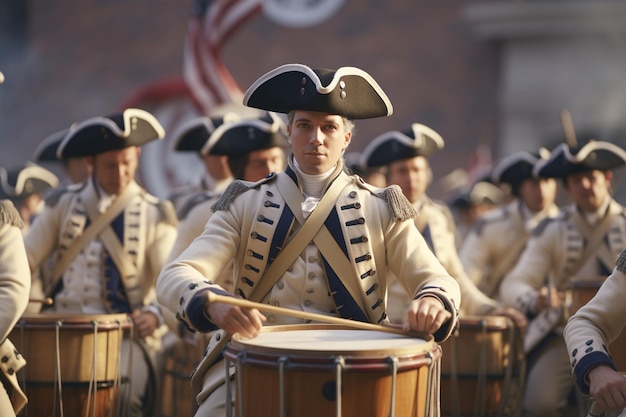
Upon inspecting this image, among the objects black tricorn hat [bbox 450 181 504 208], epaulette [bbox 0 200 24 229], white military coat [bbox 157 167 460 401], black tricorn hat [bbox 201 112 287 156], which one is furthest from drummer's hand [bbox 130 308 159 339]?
black tricorn hat [bbox 450 181 504 208]

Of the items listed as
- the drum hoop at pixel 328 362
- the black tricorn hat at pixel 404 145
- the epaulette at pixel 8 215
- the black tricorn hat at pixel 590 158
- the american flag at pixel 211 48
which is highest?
the american flag at pixel 211 48

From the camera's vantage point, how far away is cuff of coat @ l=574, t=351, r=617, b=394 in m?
4.18

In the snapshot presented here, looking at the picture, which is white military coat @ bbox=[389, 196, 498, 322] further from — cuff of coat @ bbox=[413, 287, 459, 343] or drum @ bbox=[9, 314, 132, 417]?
cuff of coat @ bbox=[413, 287, 459, 343]

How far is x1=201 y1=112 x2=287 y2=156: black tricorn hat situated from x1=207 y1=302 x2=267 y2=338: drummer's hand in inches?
106

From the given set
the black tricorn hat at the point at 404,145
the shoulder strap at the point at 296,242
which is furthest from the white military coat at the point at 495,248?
the shoulder strap at the point at 296,242

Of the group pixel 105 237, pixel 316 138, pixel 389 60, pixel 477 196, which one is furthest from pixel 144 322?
pixel 389 60

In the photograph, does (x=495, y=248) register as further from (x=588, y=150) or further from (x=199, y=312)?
(x=199, y=312)

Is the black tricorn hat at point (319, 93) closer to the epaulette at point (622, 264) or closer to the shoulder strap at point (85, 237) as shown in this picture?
the epaulette at point (622, 264)

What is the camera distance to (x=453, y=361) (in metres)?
6.43

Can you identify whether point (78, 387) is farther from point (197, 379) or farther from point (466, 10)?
point (466, 10)

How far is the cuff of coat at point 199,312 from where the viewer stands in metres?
4.07

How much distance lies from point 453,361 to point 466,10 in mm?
14704

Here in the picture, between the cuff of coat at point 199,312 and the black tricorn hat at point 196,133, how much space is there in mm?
4292

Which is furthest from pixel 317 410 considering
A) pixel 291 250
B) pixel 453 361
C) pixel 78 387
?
pixel 453 361
